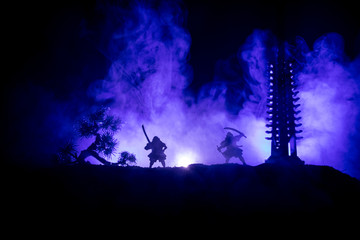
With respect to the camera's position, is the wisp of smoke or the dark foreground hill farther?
the wisp of smoke

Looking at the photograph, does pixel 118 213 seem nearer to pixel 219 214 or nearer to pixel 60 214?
pixel 60 214

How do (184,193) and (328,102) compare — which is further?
(328,102)

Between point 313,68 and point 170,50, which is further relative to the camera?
point 170,50

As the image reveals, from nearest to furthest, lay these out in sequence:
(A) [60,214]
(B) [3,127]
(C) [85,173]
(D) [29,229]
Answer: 1. (D) [29,229]
2. (A) [60,214]
3. (C) [85,173]
4. (B) [3,127]

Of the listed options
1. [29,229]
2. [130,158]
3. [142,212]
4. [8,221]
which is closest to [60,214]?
[29,229]

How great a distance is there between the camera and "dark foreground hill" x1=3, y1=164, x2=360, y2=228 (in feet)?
26.0

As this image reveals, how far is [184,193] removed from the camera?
8828 mm

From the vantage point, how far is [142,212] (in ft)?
26.2

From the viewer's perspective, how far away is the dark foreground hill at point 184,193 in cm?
791

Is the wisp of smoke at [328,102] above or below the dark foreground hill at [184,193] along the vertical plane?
above

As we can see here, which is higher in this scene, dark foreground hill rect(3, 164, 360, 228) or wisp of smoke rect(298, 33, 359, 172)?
wisp of smoke rect(298, 33, 359, 172)

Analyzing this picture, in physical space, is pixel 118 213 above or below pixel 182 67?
below

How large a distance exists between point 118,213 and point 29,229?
8.16 ft

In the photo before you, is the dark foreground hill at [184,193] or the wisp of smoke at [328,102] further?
the wisp of smoke at [328,102]
